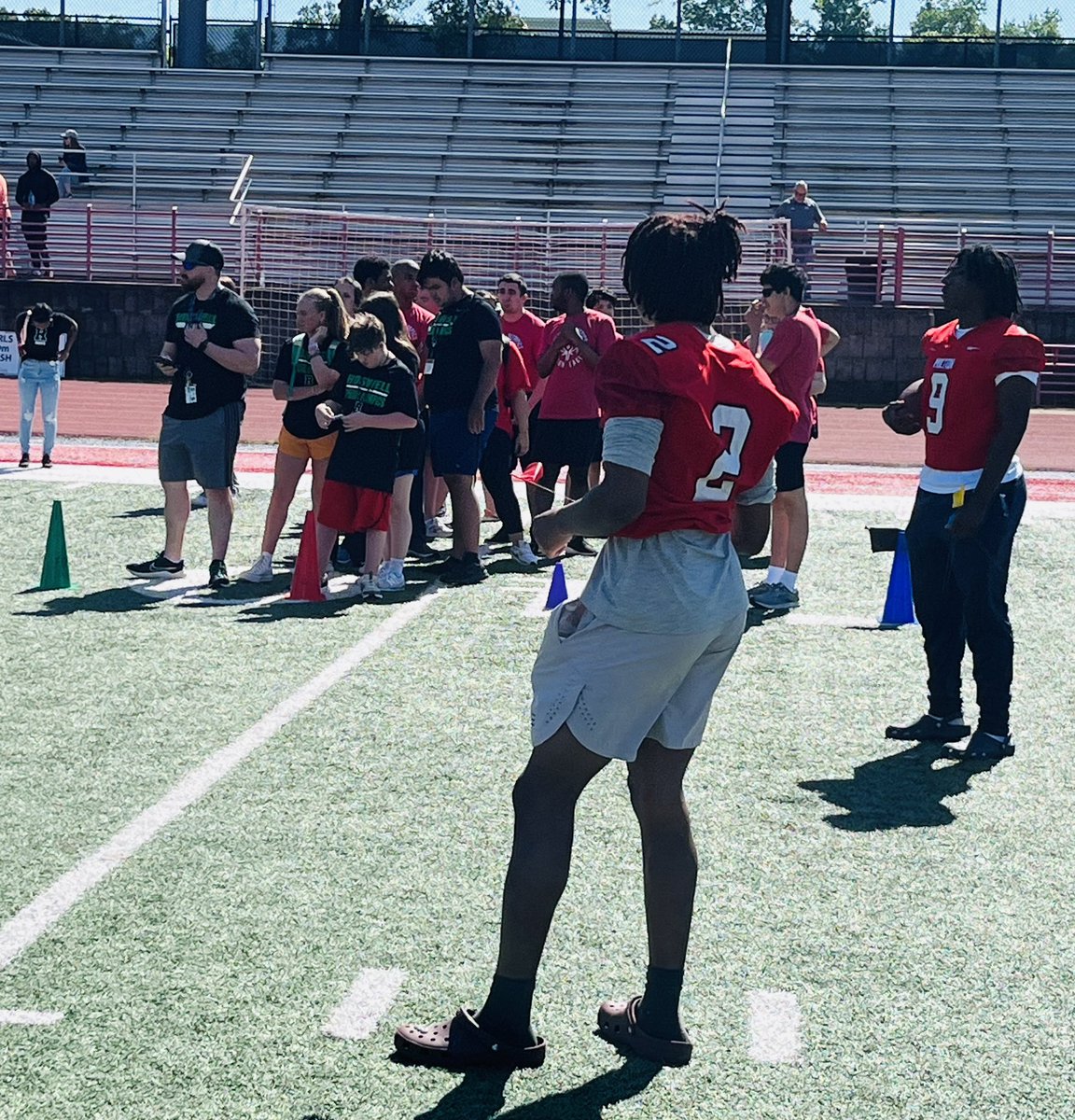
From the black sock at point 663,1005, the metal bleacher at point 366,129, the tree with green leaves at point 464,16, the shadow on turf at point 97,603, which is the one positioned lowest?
the shadow on turf at point 97,603

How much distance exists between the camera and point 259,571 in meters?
10.1

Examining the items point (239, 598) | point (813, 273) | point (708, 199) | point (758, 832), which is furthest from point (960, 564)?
point (708, 199)

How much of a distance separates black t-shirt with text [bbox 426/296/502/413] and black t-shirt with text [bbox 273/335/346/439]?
71cm

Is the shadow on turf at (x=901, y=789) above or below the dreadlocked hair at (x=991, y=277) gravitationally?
below

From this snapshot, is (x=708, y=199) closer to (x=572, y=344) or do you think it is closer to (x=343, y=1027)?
(x=572, y=344)

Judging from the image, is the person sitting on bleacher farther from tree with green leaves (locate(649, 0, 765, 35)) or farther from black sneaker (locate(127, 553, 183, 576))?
black sneaker (locate(127, 553, 183, 576))

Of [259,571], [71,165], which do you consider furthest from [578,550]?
[71,165]

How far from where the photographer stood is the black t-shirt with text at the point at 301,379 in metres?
9.95

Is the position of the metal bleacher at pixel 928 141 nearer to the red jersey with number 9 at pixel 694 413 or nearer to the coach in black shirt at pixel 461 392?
the coach in black shirt at pixel 461 392

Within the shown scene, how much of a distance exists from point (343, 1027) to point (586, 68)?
34.3m

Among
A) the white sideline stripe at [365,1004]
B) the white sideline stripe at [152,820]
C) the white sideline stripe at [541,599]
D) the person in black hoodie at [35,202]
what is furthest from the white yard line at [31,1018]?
the person in black hoodie at [35,202]

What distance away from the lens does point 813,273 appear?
86.6 ft

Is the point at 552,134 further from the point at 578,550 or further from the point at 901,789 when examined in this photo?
the point at 901,789

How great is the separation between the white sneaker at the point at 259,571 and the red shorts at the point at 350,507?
→ 1.99 ft
